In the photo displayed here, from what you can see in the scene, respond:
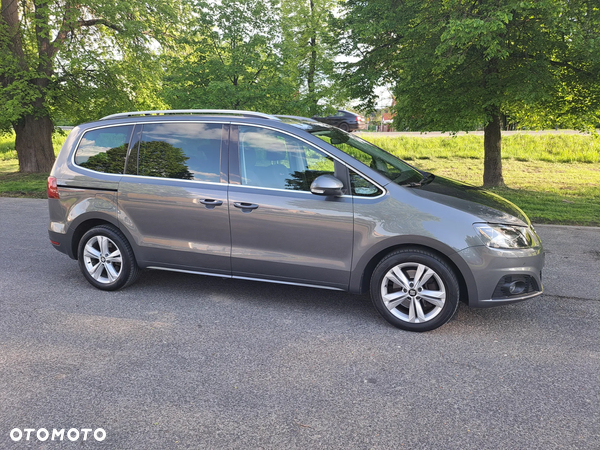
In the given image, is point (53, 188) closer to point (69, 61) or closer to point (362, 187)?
point (362, 187)

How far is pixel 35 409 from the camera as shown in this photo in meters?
3.05

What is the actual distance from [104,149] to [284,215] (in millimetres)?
2240

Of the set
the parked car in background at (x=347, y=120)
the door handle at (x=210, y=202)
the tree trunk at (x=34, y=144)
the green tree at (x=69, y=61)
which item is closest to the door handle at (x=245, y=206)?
the door handle at (x=210, y=202)

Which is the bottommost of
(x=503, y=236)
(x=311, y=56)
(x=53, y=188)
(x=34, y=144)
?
(x=503, y=236)

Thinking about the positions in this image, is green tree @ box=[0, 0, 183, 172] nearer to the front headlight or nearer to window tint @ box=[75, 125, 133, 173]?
window tint @ box=[75, 125, 133, 173]

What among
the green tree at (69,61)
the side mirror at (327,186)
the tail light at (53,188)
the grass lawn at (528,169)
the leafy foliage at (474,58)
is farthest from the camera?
the green tree at (69,61)

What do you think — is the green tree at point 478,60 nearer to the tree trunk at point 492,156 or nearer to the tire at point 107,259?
the tree trunk at point 492,156

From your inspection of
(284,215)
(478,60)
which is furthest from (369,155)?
(478,60)

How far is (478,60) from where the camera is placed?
12539 millimetres

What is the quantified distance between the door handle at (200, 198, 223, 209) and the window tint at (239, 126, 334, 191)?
1.03 feet

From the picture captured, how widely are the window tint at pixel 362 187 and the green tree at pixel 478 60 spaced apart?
665 centimetres

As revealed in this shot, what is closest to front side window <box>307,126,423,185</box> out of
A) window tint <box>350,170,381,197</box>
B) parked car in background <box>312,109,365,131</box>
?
window tint <box>350,170,381,197</box>

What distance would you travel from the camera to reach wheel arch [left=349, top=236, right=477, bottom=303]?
13.3 ft

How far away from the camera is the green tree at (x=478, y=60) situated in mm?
10109
